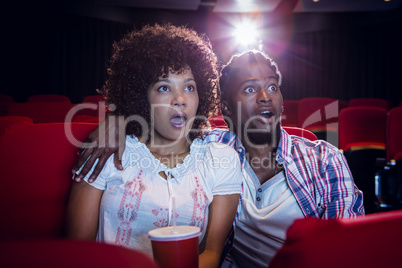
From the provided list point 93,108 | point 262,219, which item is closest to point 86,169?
point 262,219

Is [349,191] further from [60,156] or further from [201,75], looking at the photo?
[60,156]

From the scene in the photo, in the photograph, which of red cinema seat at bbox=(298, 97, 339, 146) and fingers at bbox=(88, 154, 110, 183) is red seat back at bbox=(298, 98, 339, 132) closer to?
red cinema seat at bbox=(298, 97, 339, 146)

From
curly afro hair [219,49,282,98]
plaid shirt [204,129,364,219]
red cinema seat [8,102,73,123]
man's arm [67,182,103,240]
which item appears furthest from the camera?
red cinema seat [8,102,73,123]

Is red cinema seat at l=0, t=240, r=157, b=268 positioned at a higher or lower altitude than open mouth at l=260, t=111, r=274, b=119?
lower

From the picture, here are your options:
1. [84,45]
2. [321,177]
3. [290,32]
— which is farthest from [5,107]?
[290,32]

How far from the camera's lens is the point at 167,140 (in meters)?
1.49

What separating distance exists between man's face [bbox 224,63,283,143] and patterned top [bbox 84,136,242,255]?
534 millimetres

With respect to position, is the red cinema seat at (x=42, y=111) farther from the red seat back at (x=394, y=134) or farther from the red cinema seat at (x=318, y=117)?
the red cinema seat at (x=318, y=117)

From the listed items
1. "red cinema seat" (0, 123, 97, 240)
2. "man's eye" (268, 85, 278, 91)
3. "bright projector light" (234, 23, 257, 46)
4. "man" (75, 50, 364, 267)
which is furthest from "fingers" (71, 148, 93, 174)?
"bright projector light" (234, 23, 257, 46)

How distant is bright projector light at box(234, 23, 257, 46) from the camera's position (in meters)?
10.1

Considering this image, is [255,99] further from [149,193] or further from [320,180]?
[149,193]

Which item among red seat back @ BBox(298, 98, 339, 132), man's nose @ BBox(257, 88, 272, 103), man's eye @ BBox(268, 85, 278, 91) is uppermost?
red seat back @ BBox(298, 98, 339, 132)

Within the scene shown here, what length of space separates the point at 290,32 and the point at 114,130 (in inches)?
392

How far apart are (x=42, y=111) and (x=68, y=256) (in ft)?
11.0
